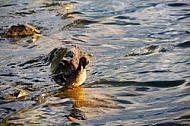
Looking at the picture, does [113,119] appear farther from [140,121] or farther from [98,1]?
[98,1]

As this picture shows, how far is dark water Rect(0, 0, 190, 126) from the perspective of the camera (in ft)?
17.3

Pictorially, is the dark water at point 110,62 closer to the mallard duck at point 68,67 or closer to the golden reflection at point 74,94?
Result: the golden reflection at point 74,94

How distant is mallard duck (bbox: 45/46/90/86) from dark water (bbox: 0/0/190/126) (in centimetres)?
12

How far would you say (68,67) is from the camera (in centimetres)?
639

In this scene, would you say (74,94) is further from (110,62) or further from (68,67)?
(110,62)

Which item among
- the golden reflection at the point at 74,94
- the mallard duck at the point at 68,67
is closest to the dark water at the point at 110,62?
the golden reflection at the point at 74,94

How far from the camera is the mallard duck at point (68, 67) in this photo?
19.3 feet

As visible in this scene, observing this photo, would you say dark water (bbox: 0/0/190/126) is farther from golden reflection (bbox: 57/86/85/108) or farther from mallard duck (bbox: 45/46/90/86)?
mallard duck (bbox: 45/46/90/86)

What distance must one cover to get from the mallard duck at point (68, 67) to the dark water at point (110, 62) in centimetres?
12

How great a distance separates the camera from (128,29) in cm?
938

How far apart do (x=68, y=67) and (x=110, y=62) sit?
1.10 meters

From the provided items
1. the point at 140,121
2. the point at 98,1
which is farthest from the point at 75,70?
the point at 98,1

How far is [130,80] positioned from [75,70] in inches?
31.5

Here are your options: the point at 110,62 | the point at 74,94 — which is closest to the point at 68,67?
the point at 74,94
